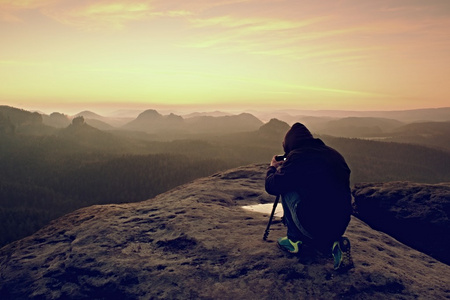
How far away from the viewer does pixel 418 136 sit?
9969 cm

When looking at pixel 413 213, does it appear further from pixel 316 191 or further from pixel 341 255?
pixel 316 191

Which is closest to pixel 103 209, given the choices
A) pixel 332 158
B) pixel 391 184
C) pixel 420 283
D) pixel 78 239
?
pixel 78 239

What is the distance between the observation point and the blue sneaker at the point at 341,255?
19.2ft

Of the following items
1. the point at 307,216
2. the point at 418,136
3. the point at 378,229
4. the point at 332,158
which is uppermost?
the point at 332,158

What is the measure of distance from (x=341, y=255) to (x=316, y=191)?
146 centimetres

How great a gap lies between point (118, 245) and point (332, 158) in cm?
577

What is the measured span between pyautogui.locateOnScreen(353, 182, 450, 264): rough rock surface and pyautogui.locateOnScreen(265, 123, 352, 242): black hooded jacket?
16.9 ft

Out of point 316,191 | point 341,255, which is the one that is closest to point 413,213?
point 341,255

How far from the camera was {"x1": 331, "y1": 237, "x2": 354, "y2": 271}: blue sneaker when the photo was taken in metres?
5.84

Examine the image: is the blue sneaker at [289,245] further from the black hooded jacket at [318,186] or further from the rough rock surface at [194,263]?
the black hooded jacket at [318,186]

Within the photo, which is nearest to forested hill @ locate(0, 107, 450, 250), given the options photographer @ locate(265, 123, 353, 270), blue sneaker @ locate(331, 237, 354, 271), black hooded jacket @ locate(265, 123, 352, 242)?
photographer @ locate(265, 123, 353, 270)

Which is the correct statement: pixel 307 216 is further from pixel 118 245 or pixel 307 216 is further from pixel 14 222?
pixel 14 222

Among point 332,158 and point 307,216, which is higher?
point 332,158

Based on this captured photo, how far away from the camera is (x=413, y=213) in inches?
378
